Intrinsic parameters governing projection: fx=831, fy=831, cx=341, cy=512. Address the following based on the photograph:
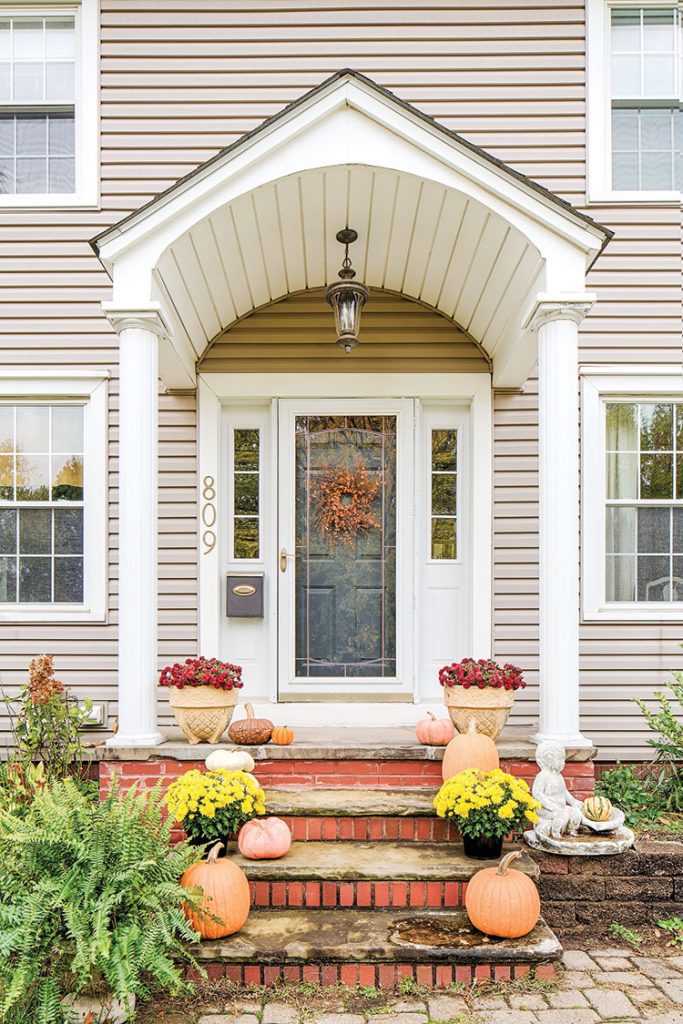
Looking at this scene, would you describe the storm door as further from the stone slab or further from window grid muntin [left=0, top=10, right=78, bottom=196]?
window grid muntin [left=0, top=10, right=78, bottom=196]

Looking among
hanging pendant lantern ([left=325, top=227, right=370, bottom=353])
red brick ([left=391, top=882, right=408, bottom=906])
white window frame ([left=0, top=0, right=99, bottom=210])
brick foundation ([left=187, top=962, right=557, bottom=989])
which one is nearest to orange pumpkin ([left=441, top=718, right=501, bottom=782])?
red brick ([left=391, top=882, right=408, bottom=906])

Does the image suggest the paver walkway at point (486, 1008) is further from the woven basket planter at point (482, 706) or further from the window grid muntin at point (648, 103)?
the window grid muntin at point (648, 103)

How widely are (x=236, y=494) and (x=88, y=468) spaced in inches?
38.0

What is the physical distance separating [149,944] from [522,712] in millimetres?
3073

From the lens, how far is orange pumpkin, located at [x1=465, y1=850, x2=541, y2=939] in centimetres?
320

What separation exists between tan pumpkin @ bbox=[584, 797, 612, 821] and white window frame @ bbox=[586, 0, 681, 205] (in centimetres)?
369

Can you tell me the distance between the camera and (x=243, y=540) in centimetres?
554

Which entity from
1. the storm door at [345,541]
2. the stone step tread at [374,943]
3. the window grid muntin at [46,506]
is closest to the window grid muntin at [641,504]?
the storm door at [345,541]

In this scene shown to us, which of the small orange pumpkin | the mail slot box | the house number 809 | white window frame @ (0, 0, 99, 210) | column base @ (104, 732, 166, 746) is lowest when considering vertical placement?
the small orange pumpkin

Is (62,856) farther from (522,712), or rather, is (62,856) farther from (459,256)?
(459,256)

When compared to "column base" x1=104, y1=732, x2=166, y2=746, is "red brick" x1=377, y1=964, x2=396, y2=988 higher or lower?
lower

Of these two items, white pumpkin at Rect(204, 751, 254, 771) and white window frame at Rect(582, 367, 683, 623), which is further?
white window frame at Rect(582, 367, 683, 623)

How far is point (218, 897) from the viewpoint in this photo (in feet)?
10.5

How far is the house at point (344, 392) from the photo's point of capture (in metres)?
5.34
